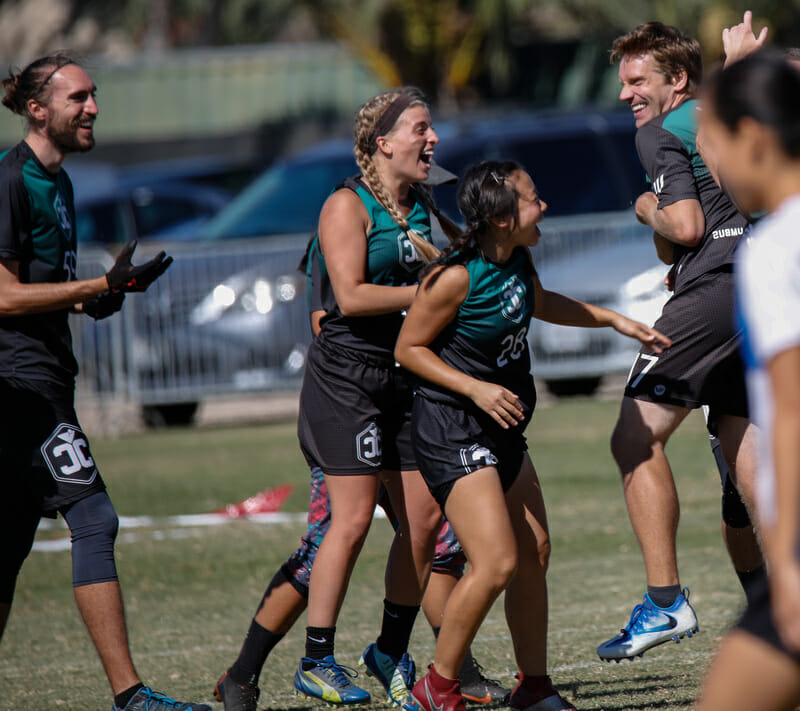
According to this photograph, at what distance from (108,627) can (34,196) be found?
5.01 feet

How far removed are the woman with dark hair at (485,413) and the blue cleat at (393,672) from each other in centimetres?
55

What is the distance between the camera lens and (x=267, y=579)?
729 centimetres

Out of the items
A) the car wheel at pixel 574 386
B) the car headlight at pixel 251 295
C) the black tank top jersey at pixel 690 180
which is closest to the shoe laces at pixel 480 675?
the black tank top jersey at pixel 690 180

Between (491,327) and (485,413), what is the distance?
0.95 ft

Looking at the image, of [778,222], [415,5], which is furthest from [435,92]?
[778,222]

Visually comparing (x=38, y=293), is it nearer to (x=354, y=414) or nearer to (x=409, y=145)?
(x=354, y=414)

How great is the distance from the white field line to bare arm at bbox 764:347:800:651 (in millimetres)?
6552

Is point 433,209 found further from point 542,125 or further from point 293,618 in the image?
point 542,125

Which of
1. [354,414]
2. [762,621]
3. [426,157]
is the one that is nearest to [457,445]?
[354,414]

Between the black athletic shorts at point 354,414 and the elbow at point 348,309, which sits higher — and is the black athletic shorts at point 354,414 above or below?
below

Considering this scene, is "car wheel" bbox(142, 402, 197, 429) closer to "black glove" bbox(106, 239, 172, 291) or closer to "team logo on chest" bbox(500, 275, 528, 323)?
"black glove" bbox(106, 239, 172, 291)

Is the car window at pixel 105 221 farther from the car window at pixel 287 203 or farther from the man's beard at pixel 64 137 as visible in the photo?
the man's beard at pixel 64 137

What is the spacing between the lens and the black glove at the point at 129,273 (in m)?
4.41

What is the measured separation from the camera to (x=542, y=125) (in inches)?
Result: 529
